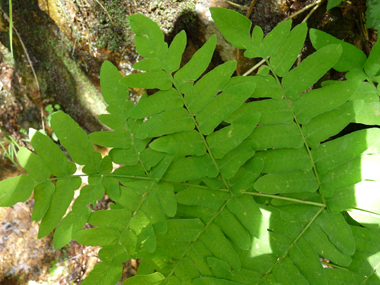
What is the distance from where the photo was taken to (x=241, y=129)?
1304mm

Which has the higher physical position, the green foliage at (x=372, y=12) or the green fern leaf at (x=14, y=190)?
the green foliage at (x=372, y=12)

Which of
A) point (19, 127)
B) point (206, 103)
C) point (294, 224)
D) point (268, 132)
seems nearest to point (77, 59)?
point (19, 127)

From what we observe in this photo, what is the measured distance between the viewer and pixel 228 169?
4.58 feet

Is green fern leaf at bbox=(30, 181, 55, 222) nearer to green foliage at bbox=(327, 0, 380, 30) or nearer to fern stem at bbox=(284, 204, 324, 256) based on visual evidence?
fern stem at bbox=(284, 204, 324, 256)

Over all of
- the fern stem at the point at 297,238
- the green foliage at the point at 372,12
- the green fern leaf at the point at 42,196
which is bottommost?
the fern stem at the point at 297,238

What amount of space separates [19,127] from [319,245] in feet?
12.1

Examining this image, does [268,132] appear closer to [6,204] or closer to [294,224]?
[294,224]

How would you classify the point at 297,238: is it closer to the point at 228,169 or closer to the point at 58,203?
the point at 228,169

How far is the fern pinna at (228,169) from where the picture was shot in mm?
1284

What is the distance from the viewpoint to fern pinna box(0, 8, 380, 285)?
1.28 meters

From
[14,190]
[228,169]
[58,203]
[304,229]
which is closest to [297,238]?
[304,229]

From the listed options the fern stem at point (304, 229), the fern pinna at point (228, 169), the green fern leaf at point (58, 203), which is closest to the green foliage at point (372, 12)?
the fern pinna at point (228, 169)

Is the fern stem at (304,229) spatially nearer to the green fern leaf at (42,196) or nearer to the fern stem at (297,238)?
the fern stem at (297,238)

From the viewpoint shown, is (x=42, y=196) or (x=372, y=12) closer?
(x=42, y=196)
